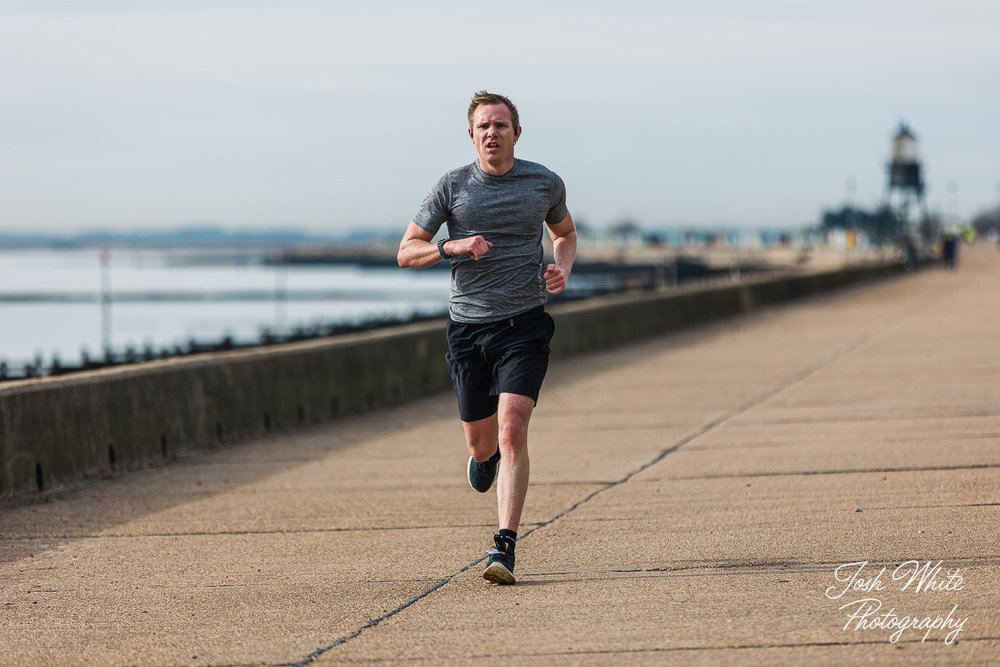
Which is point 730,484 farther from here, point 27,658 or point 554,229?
point 27,658

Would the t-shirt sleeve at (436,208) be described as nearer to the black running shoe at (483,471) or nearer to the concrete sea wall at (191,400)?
the black running shoe at (483,471)

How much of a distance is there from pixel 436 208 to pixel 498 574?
1621 millimetres

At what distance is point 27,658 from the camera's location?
603cm

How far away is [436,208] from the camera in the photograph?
24.1 ft

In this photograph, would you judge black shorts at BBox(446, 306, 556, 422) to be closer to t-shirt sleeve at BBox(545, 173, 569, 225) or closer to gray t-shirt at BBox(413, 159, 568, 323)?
gray t-shirt at BBox(413, 159, 568, 323)

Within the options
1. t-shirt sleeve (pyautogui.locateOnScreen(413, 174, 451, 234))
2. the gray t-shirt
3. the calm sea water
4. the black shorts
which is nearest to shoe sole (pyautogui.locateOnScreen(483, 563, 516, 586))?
the black shorts

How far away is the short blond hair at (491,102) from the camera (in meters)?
7.25

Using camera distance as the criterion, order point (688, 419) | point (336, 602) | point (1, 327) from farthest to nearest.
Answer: point (1, 327), point (688, 419), point (336, 602)

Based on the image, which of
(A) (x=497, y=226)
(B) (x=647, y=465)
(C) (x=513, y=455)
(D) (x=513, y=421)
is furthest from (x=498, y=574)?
(B) (x=647, y=465)

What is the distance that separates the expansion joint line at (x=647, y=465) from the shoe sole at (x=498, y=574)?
0.74ft

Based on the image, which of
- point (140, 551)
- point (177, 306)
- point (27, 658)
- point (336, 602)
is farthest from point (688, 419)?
point (177, 306)

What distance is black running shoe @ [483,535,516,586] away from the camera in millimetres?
6982

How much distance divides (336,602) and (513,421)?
3.58 feet

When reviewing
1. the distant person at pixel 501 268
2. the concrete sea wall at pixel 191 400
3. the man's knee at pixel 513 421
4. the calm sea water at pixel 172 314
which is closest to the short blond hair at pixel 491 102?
the distant person at pixel 501 268
